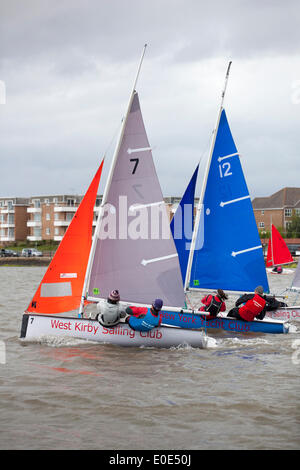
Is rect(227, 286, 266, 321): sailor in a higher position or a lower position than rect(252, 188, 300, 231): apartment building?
lower

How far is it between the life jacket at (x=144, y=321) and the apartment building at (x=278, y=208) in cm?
10141

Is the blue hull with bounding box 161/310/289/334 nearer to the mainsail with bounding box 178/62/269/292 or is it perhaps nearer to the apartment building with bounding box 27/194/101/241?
the mainsail with bounding box 178/62/269/292

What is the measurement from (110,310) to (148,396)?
3.30 m

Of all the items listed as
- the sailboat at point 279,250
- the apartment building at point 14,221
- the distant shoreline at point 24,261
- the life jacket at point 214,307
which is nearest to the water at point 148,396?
the life jacket at point 214,307

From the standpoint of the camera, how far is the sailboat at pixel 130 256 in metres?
13.7

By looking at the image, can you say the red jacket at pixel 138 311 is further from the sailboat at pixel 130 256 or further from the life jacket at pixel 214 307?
the life jacket at pixel 214 307

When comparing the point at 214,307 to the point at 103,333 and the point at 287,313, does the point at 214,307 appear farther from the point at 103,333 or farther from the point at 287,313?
the point at 287,313

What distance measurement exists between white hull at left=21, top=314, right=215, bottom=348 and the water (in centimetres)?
22

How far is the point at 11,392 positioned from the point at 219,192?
9.71 meters

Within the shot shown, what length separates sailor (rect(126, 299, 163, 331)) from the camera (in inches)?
519

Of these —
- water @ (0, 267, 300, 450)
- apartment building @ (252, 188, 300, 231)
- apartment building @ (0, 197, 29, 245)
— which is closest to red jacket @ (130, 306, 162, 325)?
water @ (0, 267, 300, 450)

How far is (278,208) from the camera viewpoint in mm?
114500

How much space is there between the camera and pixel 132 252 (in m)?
14.5

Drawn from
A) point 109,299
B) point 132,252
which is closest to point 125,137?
point 132,252
